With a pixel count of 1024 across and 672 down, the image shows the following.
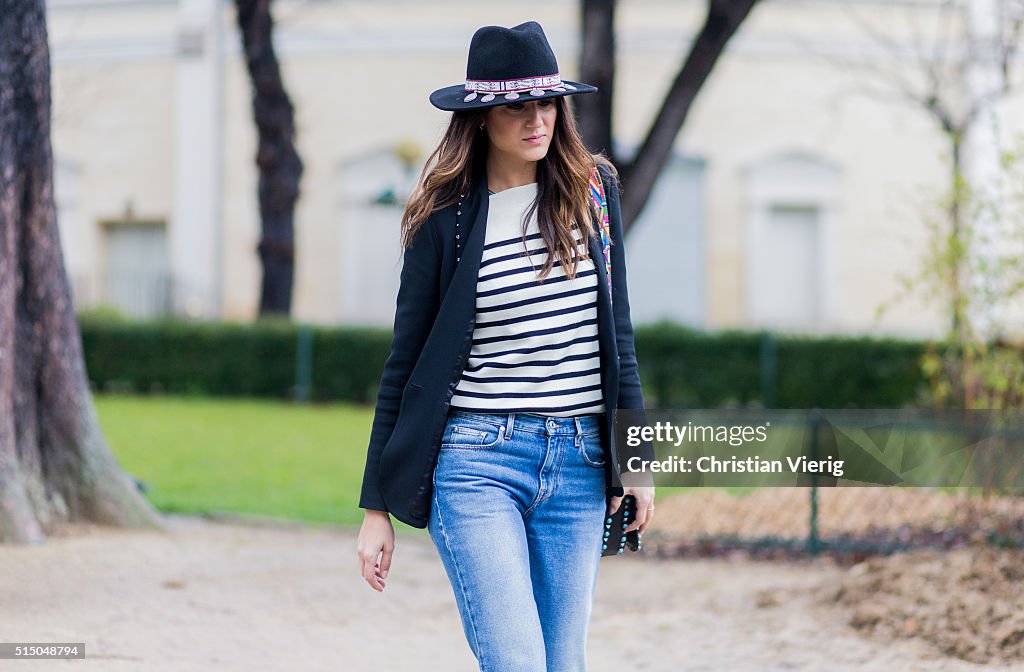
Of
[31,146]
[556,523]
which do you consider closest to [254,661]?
[556,523]

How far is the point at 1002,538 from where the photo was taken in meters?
6.22

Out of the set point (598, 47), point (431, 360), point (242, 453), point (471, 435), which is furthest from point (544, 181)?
point (242, 453)

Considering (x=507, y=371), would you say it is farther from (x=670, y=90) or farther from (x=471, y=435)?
(x=670, y=90)

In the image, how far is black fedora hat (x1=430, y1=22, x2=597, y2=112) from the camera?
2.71 metres

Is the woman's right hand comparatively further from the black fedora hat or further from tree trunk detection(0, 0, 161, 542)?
tree trunk detection(0, 0, 161, 542)

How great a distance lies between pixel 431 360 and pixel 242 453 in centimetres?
904

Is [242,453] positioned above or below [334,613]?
below

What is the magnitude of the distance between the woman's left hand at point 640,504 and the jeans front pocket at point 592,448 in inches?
5.2

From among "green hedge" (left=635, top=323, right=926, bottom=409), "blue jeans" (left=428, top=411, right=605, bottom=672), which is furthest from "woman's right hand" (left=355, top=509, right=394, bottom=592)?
"green hedge" (left=635, top=323, right=926, bottom=409)

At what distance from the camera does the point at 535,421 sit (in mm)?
2656

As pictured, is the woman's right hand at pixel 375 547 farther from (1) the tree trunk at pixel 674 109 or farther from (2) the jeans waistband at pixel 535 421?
(1) the tree trunk at pixel 674 109

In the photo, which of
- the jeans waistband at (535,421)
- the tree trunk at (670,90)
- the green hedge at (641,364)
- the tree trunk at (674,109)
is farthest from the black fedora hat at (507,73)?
the green hedge at (641,364)

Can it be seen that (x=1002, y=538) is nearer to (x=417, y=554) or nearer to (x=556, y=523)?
(x=417, y=554)

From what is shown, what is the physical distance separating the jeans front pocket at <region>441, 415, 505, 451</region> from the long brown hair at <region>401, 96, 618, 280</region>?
40 centimetres
